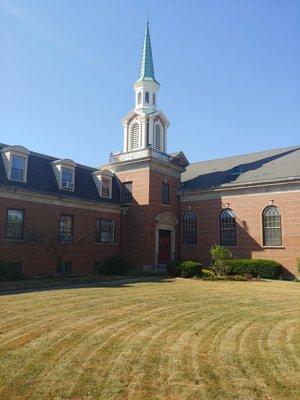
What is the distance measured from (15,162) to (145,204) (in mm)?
10615

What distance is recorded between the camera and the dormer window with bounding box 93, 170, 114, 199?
3173cm

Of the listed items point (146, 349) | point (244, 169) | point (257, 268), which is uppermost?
point (244, 169)

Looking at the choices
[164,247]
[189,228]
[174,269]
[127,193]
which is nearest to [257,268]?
[174,269]

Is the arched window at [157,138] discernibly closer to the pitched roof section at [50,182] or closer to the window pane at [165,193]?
the window pane at [165,193]

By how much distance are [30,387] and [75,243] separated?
72.4ft

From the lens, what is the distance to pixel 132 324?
33.9 ft

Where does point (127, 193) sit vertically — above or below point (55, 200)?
above

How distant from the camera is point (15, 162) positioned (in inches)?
996

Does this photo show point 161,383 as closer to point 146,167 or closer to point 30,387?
point 30,387

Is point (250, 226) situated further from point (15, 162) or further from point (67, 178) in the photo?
point (15, 162)

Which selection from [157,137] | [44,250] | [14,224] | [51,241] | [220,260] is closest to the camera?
[14,224]

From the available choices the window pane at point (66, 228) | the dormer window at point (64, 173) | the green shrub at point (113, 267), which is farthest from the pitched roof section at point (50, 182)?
the green shrub at point (113, 267)

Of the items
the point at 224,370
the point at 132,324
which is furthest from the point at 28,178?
the point at 224,370

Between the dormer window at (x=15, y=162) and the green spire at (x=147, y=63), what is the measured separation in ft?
52.7
